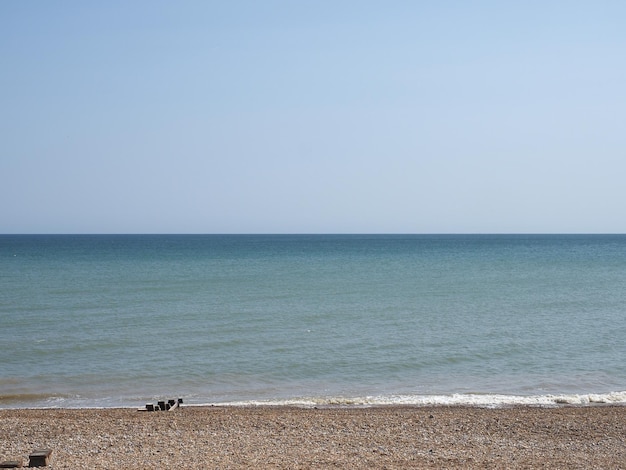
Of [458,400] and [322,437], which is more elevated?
[322,437]

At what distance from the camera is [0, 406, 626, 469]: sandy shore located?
9.50m

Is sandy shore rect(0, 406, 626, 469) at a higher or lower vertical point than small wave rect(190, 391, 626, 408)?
higher

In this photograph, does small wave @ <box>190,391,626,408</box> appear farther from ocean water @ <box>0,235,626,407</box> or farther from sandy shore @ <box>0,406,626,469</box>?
sandy shore @ <box>0,406,626,469</box>

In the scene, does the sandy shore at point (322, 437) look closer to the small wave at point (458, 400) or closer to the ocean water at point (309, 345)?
the small wave at point (458, 400)

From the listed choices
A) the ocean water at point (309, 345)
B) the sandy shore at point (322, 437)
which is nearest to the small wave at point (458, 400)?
the ocean water at point (309, 345)

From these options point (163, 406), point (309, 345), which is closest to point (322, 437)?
point (163, 406)

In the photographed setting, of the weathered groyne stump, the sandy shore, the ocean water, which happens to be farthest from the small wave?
the weathered groyne stump

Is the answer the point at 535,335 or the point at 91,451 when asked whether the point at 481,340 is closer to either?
the point at 535,335

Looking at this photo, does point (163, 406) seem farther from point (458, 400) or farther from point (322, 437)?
point (458, 400)

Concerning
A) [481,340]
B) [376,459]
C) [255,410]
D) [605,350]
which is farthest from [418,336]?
[376,459]

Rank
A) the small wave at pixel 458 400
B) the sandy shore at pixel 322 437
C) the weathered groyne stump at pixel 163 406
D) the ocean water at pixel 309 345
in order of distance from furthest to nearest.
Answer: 1. the ocean water at pixel 309 345
2. the small wave at pixel 458 400
3. the weathered groyne stump at pixel 163 406
4. the sandy shore at pixel 322 437

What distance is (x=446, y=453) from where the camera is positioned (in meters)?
9.95

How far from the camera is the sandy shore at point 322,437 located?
9500 mm

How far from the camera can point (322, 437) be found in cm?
1086
